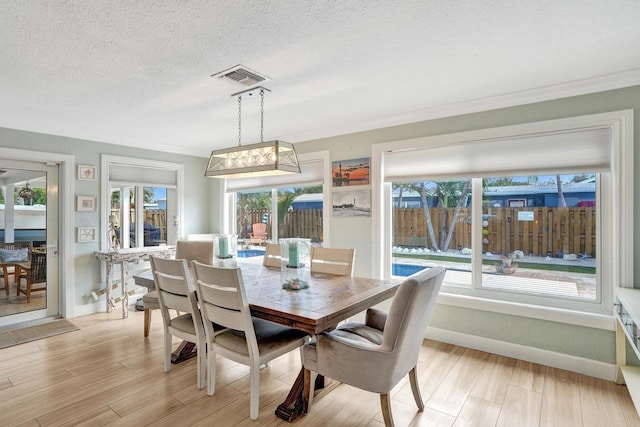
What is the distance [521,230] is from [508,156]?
69 centimetres

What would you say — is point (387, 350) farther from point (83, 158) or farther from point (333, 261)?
point (83, 158)

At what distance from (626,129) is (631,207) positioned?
1.95 ft

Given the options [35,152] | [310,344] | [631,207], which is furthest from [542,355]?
[35,152]

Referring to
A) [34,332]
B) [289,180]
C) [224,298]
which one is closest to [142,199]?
[34,332]

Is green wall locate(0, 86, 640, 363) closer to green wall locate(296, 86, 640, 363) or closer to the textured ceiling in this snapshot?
green wall locate(296, 86, 640, 363)

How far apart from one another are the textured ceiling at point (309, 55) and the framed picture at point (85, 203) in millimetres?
1061

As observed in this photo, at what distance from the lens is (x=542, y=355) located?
2.96 m

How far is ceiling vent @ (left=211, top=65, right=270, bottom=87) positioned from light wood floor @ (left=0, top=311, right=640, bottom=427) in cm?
232

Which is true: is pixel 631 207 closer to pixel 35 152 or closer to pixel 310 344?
pixel 310 344

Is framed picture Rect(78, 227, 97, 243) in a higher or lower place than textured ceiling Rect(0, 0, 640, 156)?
lower

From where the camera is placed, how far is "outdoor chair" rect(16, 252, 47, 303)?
4.05m

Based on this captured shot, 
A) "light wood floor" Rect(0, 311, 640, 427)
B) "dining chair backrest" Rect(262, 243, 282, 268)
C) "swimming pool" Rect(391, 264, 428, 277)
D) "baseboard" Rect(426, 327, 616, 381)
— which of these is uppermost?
"dining chair backrest" Rect(262, 243, 282, 268)

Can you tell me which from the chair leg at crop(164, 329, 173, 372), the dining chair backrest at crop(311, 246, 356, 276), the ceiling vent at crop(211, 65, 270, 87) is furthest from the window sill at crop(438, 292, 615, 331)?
the ceiling vent at crop(211, 65, 270, 87)

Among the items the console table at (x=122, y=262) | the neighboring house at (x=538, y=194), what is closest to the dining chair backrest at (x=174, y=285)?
the console table at (x=122, y=262)
